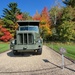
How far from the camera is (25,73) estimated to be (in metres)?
8.55

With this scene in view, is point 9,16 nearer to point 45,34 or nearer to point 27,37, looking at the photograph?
point 45,34

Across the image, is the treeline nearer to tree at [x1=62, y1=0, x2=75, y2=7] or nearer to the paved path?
tree at [x1=62, y1=0, x2=75, y2=7]

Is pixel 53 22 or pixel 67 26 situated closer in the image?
pixel 67 26

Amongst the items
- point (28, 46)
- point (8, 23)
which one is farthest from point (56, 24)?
point (28, 46)

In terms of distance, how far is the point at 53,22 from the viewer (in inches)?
2183

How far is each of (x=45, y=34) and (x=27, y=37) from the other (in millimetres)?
35427

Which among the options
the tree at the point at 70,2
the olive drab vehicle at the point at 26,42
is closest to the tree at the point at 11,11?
the tree at the point at 70,2

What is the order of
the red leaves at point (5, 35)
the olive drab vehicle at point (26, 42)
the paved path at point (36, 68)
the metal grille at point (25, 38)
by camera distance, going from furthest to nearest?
the red leaves at point (5, 35), the metal grille at point (25, 38), the olive drab vehicle at point (26, 42), the paved path at point (36, 68)

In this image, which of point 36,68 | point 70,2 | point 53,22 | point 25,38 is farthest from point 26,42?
point 70,2

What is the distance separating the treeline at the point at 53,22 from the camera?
154 ft

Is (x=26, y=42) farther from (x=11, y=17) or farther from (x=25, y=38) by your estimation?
(x=11, y=17)

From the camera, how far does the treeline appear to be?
46897 millimetres

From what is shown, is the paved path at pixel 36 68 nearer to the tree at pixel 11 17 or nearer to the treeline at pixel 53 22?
the treeline at pixel 53 22

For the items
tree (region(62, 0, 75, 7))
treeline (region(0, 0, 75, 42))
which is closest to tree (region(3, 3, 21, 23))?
treeline (region(0, 0, 75, 42))
